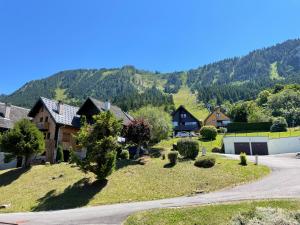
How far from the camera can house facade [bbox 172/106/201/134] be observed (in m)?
110

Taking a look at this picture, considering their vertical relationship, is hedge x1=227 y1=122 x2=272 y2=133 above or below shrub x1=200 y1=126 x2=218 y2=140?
above

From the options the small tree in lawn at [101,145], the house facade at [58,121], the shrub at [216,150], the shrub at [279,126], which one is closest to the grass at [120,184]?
the small tree in lawn at [101,145]

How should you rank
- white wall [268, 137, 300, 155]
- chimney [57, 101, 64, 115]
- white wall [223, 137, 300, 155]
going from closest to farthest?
1. chimney [57, 101, 64, 115]
2. white wall [223, 137, 300, 155]
3. white wall [268, 137, 300, 155]

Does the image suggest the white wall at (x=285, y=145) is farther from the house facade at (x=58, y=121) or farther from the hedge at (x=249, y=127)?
the hedge at (x=249, y=127)

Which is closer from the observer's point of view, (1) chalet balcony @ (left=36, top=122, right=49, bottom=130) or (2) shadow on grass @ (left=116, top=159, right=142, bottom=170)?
(2) shadow on grass @ (left=116, top=159, right=142, bottom=170)

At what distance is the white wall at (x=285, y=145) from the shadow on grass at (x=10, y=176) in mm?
40820

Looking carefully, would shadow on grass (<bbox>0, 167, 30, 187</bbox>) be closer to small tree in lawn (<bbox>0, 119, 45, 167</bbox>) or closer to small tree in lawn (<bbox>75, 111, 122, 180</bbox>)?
small tree in lawn (<bbox>0, 119, 45, 167</bbox>)

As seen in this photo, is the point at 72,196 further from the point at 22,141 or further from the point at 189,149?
the point at 189,149

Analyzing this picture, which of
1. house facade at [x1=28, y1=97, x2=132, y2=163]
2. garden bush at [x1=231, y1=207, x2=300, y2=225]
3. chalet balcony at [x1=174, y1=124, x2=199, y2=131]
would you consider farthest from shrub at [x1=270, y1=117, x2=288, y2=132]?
garden bush at [x1=231, y1=207, x2=300, y2=225]

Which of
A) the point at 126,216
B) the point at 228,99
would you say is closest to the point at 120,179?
the point at 126,216

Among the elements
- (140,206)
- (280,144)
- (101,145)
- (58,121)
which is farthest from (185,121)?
(140,206)

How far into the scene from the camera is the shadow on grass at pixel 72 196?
25.3 metres

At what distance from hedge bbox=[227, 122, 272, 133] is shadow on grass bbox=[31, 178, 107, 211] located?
64440 mm

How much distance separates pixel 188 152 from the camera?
37.4 m
